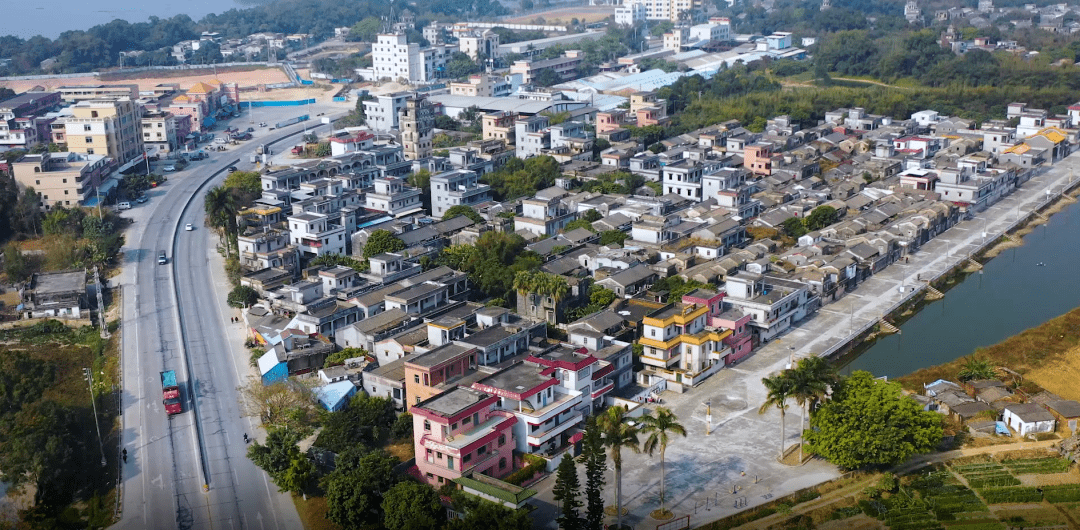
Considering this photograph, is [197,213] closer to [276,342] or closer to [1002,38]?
[276,342]

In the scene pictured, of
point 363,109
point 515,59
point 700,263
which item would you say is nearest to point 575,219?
point 700,263

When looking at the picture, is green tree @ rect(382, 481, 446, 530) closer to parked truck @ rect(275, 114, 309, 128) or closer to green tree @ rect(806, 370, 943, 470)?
green tree @ rect(806, 370, 943, 470)

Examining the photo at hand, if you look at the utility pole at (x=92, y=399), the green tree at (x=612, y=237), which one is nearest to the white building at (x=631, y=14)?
the green tree at (x=612, y=237)

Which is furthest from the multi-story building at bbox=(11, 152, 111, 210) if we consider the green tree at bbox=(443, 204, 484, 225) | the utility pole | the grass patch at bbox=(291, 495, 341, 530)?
the grass patch at bbox=(291, 495, 341, 530)

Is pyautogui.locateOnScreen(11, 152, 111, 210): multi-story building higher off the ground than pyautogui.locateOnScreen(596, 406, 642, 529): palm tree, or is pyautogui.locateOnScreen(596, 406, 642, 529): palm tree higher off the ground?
pyautogui.locateOnScreen(11, 152, 111, 210): multi-story building

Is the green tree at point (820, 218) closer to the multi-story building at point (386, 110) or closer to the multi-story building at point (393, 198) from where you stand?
the multi-story building at point (393, 198)

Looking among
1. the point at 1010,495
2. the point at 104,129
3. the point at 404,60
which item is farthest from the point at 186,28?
the point at 1010,495
